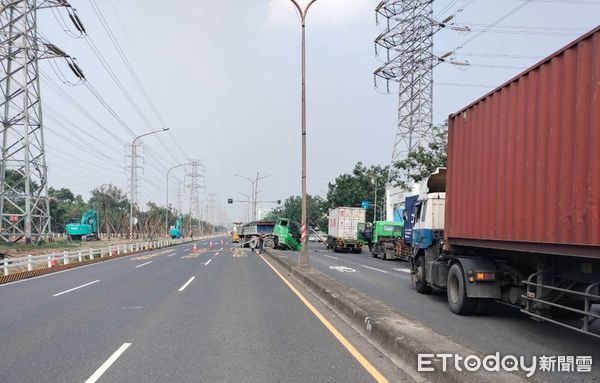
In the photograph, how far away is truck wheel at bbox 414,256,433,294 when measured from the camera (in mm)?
13344

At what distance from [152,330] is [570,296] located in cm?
672

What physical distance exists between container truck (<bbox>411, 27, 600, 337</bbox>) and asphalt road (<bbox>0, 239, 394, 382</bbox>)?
3.34 meters

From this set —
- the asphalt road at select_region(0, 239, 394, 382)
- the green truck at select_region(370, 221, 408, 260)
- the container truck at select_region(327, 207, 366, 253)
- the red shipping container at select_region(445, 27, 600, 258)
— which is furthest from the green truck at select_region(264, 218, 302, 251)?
the red shipping container at select_region(445, 27, 600, 258)

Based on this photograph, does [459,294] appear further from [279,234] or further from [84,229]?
[84,229]

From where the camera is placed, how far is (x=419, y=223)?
44.5 feet

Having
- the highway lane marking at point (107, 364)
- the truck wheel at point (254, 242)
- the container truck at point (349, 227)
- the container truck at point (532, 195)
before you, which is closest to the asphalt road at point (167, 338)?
the highway lane marking at point (107, 364)

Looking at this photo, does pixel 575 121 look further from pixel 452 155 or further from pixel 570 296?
pixel 452 155

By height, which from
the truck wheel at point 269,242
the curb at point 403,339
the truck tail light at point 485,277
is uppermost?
the truck tail light at point 485,277

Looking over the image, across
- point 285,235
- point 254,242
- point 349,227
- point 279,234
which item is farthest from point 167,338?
point 279,234

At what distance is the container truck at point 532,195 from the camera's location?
6434 millimetres

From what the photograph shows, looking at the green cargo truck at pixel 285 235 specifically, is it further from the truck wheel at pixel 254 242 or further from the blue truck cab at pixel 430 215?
the blue truck cab at pixel 430 215

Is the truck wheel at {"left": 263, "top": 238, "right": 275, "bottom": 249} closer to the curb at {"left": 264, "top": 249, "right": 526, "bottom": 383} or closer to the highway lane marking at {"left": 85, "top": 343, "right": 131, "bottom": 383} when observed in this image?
the curb at {"left": 264, "top": 249, "right": 526, "bottom": 383}

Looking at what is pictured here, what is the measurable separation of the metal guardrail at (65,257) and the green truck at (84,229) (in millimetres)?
8454

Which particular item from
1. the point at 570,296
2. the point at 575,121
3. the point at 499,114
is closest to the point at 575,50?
the point at 575,121
